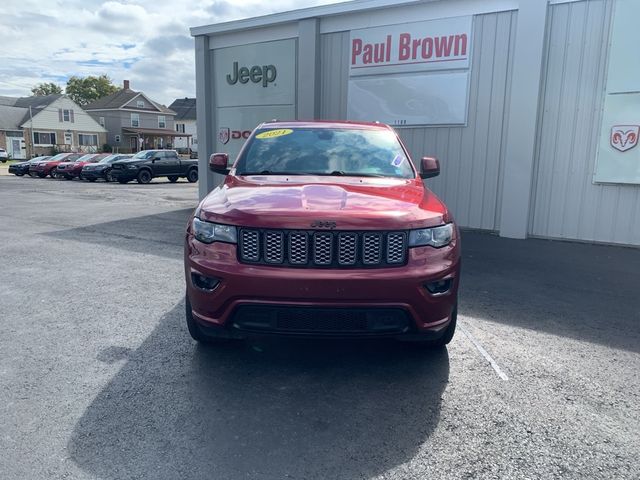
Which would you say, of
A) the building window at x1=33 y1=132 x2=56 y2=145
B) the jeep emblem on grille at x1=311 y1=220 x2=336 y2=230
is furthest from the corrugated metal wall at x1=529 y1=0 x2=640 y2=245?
the building window at x1=33 y1=132 x2=56 y2=145

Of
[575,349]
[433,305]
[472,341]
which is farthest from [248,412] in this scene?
[575,349]

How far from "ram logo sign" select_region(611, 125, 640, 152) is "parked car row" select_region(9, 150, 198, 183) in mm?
21604

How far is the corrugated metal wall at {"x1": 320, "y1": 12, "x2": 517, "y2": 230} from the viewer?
965 cm

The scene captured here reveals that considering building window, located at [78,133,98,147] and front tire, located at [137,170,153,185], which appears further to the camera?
building window, located at [78,133,98,147]

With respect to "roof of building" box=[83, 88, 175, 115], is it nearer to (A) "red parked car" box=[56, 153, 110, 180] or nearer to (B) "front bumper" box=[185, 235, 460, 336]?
(A) "red parked car" box=[56, 153, 110, 180]

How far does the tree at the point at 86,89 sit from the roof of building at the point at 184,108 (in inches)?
811

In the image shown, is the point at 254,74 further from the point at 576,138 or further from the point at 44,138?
the point at 44,138

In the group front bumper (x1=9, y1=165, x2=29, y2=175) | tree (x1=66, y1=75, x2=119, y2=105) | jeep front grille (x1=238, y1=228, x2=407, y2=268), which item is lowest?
front bumper (x1=9, y1=165, x2=29, y2=175)

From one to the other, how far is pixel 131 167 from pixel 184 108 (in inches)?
2415

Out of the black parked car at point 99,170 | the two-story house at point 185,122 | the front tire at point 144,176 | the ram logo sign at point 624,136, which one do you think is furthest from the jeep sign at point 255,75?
the two-story house at point 185,122

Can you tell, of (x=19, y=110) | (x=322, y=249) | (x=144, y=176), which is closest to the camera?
(x=322, y=249)

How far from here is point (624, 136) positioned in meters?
8.82

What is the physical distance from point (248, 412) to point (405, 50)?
940 cm

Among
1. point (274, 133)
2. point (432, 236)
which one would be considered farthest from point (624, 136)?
point (432, 236)
